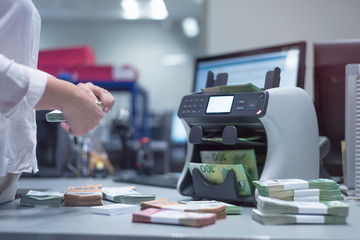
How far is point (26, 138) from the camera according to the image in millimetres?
864

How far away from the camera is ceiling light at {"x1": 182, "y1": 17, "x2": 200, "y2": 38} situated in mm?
7488

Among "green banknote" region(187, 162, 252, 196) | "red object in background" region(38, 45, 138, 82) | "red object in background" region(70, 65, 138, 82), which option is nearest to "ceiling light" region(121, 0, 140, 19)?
"red object in background" region(38, 45, 138, 82)

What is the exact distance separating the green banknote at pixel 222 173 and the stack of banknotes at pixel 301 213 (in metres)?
0.18

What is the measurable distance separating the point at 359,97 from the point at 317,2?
120 cm

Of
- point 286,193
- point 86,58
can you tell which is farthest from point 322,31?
point 86,58

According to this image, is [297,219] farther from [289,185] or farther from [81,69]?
[81,69]

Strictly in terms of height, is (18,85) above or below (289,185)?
above

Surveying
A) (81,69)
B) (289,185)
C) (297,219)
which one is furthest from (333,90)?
(81,69)

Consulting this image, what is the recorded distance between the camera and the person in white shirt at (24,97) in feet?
2.35

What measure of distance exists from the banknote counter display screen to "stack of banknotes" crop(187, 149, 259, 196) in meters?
0.12

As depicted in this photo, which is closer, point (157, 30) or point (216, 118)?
point (216, 118)

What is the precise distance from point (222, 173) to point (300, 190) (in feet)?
0.62

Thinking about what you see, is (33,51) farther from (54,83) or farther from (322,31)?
(322,31)

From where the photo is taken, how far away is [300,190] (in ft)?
2.71
